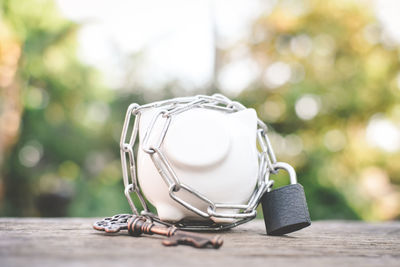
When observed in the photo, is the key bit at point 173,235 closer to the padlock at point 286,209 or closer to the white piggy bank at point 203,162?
the white piggy bank at point 203,162

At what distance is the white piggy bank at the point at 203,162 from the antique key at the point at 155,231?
0.19 feet

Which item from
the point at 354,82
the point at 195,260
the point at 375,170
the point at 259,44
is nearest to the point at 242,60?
the point at 259,44

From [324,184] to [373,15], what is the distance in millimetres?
2940

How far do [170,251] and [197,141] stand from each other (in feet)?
0.79

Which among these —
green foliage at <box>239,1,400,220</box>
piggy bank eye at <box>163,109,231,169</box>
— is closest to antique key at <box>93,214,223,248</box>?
piggy bank eye at <box>163,109,231,169</box>

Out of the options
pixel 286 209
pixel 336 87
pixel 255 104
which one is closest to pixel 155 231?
pixel 286 209

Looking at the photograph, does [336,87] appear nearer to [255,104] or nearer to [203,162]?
[255,104]

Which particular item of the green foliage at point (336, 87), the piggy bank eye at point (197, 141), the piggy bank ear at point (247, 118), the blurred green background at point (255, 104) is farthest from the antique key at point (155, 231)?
the green foliage at point (336, 87)

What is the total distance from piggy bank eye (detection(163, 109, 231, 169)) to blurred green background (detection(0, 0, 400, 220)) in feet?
6.72

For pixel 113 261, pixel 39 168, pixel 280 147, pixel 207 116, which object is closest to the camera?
pixel 113 261

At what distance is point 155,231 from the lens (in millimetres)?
760

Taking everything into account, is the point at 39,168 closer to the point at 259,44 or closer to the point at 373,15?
the point at 259,44

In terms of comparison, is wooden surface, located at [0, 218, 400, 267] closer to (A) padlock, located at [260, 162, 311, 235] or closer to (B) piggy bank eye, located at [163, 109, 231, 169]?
(A) padlock, located at [260, 162, 311, 235]

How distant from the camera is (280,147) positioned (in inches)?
137
